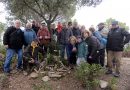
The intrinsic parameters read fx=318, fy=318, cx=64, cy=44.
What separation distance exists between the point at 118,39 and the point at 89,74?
1.81 meters

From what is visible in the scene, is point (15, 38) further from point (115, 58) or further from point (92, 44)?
point (115, 58)

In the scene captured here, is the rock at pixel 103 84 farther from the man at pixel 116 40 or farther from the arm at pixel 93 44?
the arm at pixel 93 44

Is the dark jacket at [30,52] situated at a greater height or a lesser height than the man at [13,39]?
lesser

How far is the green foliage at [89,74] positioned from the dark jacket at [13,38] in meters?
2.68

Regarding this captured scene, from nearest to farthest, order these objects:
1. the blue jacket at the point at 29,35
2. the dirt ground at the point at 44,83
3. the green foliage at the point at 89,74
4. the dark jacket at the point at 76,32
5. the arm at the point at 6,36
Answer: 1. the green foliage at the point at 89,74
2. the dirt ground at the point at 44,83
3. the arm at the point at 6,36
4. the blue jacket at the point at 29,35
5. the dark jacket at the point at 76,32

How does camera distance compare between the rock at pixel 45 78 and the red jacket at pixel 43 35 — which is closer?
the rock at pixel 45 78

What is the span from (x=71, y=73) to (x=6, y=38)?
307 centimetres

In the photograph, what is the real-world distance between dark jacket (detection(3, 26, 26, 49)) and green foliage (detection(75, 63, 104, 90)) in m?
2.68

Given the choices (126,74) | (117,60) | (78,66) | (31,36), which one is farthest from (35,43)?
(126,74)

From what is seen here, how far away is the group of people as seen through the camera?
12602 mm

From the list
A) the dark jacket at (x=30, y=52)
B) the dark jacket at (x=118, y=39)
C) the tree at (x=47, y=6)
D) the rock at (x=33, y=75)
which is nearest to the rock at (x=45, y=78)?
the rock at (x=33, y=75)

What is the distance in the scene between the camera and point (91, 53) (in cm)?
1252

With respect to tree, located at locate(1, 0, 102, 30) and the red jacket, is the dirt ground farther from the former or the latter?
tree, located at locate(1, 0, 102, 30)

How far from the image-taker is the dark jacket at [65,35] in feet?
44.9
